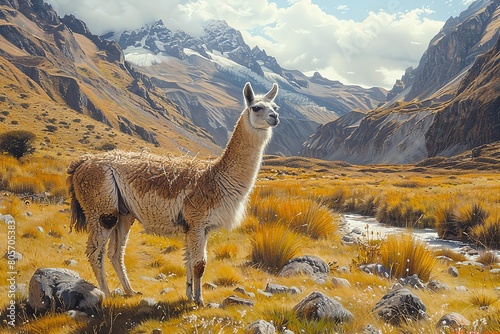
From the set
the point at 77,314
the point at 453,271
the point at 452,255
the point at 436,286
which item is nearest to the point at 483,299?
the point at 436,286

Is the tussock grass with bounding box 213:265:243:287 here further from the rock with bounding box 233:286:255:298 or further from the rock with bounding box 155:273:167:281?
the rock with bounding box 155:273:167:281

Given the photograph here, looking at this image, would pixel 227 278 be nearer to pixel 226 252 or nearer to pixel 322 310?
pixel 226 252

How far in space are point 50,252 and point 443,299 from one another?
7361 mm

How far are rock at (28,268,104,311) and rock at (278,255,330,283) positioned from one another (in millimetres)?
3249

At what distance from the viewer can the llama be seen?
5.75m

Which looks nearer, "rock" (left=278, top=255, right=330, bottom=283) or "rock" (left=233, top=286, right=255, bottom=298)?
"rock" (left=233, top=286, right=255, bottom=298)

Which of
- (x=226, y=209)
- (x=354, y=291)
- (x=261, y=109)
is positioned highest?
(x=261, y=109)

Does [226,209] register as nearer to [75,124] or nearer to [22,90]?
[75,124]

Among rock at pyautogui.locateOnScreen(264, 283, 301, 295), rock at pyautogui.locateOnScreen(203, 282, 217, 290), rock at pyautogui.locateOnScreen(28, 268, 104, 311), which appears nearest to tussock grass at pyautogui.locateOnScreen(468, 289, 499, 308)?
rock at pyautogui.locateOnScreen(264, 283, 301, 295)

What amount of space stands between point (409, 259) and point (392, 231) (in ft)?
21.9

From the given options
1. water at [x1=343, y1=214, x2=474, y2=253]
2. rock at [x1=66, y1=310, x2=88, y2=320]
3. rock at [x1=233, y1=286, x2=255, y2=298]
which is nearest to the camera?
rock at [x1=66, y1=310, x2=88, y2=320]

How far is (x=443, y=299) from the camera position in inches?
209

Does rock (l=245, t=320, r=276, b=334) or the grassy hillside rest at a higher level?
rock (l=245, t=320, r=276, b=334)

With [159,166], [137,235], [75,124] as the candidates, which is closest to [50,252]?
[137,235]
